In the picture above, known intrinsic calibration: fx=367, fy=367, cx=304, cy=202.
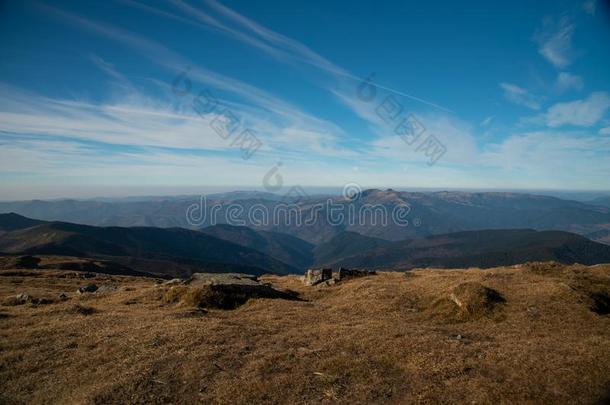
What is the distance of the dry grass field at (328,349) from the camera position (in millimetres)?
14609

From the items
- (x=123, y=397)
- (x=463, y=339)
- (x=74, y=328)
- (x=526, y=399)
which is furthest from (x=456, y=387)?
(x=74, y=328)

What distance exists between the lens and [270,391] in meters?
14.7

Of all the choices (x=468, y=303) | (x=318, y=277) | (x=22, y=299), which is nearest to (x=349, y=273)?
(x=318, y=277)

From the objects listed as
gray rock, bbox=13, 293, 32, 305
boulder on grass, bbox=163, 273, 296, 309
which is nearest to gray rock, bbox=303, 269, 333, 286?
boulder on grass, bbox=163, 273, 296, 309

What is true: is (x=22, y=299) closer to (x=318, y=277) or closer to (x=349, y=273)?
(x=318, y=277)

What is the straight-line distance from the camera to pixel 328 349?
19078 millimetres

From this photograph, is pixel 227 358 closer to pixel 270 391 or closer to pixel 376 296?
pixel 270 391

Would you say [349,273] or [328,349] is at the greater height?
[328,349]

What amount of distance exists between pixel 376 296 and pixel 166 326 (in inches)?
673

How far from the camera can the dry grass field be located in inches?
575

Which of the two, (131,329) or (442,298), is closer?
(131,329)

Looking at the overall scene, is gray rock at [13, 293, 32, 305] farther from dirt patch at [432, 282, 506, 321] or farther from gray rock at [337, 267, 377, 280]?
dirt patch at [432, 282, 506, 321]

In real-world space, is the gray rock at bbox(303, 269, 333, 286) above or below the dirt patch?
below

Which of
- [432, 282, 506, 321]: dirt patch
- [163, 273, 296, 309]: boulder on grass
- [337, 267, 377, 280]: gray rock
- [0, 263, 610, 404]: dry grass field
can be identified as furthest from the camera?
[337, 267, 377, 280]: gray rock
